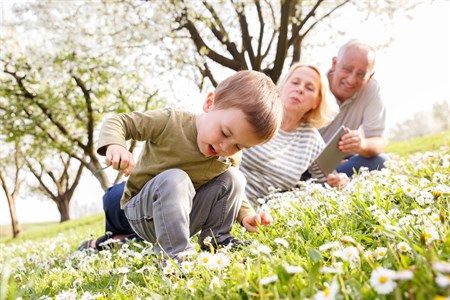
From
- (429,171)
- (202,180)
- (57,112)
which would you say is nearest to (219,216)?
(202,180)

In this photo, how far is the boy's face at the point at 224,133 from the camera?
2375 mm

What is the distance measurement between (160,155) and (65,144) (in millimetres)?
13901

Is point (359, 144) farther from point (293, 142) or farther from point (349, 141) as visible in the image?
point (293, 142)

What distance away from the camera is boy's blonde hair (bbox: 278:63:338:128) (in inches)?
177

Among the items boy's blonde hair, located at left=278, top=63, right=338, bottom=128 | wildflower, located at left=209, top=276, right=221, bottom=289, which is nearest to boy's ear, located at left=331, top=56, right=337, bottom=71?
boy's blonde hair, located at left=278, top=63, right=338, bottom=128

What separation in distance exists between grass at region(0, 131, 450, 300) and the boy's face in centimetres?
58

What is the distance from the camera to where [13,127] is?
14.3 m

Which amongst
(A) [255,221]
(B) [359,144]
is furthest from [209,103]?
(B) [359,144]

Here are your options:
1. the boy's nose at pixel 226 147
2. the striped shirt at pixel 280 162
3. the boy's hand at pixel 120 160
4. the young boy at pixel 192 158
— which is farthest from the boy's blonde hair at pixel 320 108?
the boy's hand at pixel 120 160

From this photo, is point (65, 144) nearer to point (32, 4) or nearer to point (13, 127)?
point (13, 127)

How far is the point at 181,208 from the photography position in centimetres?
242

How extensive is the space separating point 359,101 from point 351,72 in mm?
454

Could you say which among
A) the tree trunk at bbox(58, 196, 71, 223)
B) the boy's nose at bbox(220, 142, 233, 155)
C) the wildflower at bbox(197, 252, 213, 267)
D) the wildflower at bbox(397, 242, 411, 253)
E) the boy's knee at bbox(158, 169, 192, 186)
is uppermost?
the boy's nose at bbox(220, 142, 233, 155)

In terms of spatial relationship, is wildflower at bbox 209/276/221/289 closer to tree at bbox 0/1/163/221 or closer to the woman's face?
the woman's face
